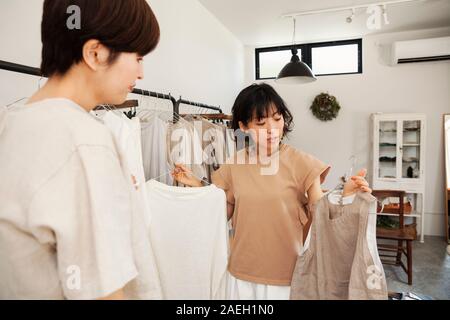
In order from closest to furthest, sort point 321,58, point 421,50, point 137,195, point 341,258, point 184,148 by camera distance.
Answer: point 137,195
point 341,258
point 184,148
point 421,50
point 321,58

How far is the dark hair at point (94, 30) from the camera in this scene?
382 mm

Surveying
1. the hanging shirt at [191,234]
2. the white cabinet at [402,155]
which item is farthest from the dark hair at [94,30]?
the white cabinet at [402,155]

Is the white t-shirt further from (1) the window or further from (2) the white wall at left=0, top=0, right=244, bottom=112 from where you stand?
(1) the window

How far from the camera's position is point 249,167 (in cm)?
98

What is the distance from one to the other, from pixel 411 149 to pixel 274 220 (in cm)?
360

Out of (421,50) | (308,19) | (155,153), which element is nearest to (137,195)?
(155,153)

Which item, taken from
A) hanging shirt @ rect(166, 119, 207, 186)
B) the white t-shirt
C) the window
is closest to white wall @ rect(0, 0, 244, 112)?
the window

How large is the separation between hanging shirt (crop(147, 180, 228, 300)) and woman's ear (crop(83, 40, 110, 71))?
25.2 inches

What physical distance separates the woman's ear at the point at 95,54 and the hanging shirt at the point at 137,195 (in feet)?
0.29

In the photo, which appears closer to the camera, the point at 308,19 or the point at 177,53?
the point at 177,53

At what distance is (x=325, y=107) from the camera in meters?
4.09

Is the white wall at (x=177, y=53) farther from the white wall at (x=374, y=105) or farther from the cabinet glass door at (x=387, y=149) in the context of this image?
the cabinet glass door at (x=387, y=149)

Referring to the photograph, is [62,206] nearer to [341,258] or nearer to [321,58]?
[341,258]

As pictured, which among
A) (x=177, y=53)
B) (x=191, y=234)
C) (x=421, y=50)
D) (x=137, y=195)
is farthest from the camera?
(x=421, y=50)
